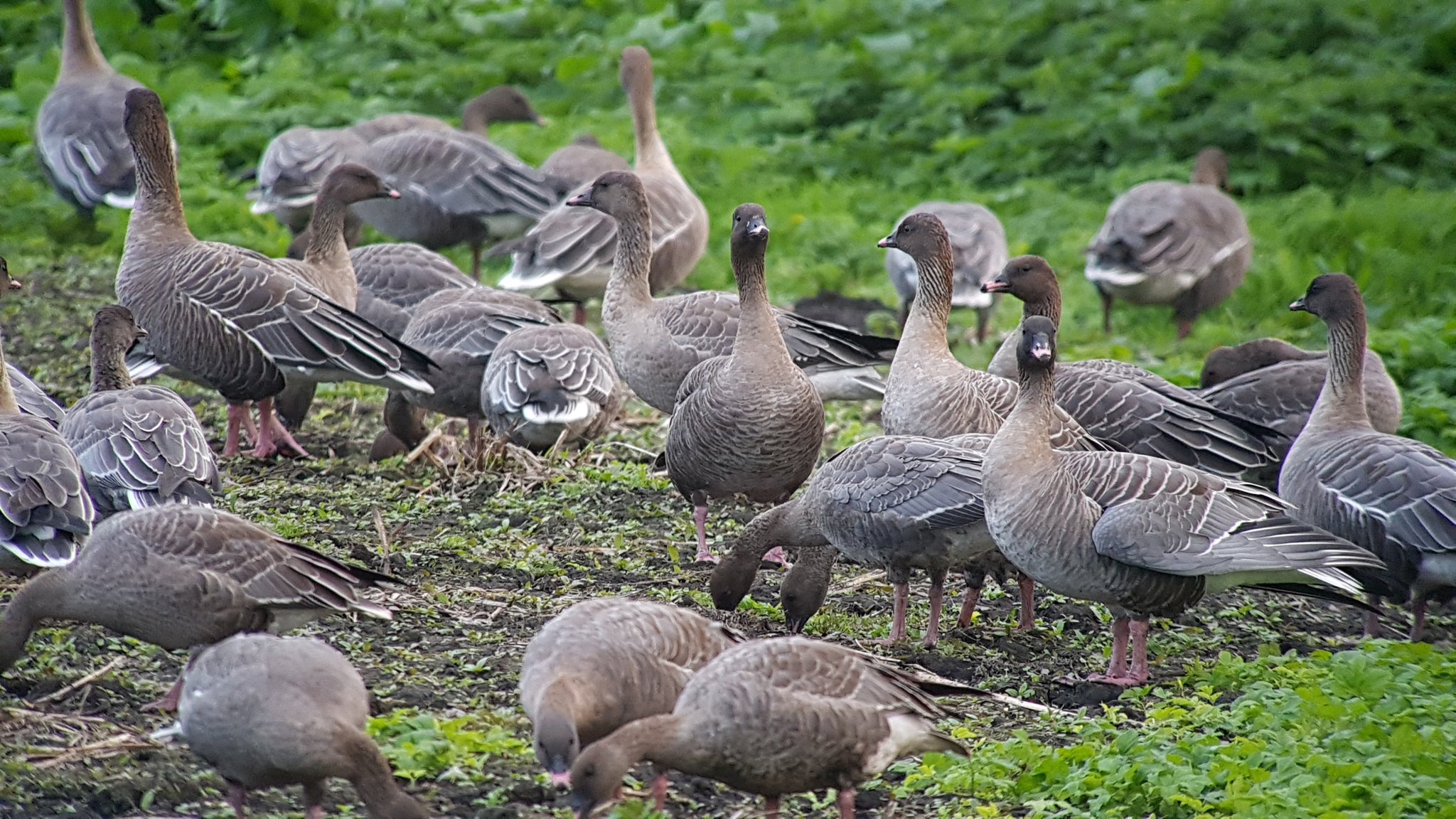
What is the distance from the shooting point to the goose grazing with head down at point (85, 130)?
12.6 metres

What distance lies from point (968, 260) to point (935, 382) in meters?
4.17

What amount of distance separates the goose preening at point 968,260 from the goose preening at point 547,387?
3.24 meters

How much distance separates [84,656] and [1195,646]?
4777mm

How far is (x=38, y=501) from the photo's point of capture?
600cm

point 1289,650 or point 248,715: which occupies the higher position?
point 248,715

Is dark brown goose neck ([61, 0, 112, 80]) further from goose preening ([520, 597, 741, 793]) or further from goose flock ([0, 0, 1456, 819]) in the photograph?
goose preening ([520, 597, 741, 793])

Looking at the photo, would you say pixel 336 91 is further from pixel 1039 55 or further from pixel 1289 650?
pixel 1289 650

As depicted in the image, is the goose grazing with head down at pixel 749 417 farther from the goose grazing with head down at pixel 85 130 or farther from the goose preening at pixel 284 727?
the goose grazing with head down at pixel 85 130

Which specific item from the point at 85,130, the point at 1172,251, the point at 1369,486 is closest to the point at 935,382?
the point at 1369,486

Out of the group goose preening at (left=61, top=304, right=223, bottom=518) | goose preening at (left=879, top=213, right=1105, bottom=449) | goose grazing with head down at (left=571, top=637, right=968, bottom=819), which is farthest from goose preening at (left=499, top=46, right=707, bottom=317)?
goose grazing with head down at (left=571, top=637, right=968, bottom=819)

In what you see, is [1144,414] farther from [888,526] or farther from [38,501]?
[38,501]

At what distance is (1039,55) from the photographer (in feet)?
55.7

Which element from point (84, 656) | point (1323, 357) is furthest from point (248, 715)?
point (1323, 357)

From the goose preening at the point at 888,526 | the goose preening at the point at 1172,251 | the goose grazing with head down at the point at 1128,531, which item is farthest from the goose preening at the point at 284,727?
the goose preening at the point at 1172,251
